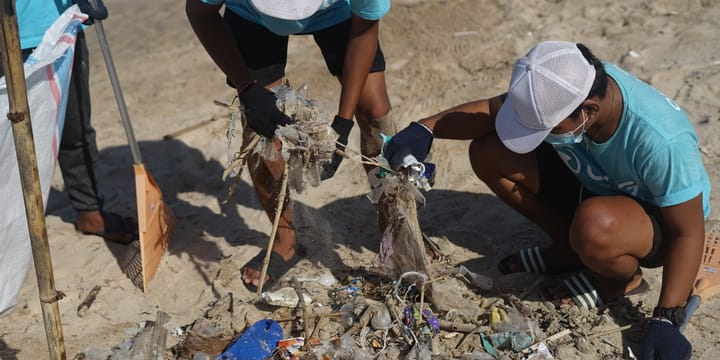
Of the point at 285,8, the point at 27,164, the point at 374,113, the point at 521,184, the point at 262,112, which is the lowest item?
the point at 521,184

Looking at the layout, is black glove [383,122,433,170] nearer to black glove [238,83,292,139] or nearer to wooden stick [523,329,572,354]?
black glove [238,83,292,139]

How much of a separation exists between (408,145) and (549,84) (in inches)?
23.7

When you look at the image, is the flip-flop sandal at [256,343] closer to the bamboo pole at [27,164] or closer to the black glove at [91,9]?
the bamboo pole at [27,164]

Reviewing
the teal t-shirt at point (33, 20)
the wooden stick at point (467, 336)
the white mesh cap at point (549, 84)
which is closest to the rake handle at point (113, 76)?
the teal t-shirt at point (33, 20)

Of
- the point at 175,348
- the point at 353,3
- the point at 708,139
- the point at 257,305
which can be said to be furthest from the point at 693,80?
the point at 175,348

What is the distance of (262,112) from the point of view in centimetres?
264

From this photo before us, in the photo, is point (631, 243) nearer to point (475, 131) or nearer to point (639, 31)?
point (475, 131)

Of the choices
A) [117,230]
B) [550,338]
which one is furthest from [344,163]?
[550,338]

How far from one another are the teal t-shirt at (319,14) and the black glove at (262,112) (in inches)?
9.4

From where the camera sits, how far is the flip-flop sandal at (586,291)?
110 inches

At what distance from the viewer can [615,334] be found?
2.67 m

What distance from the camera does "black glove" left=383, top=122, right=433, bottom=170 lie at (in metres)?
2.64

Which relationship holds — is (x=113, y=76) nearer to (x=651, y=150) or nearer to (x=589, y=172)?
(x=589, y=172)

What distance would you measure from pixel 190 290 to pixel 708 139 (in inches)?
98.3
